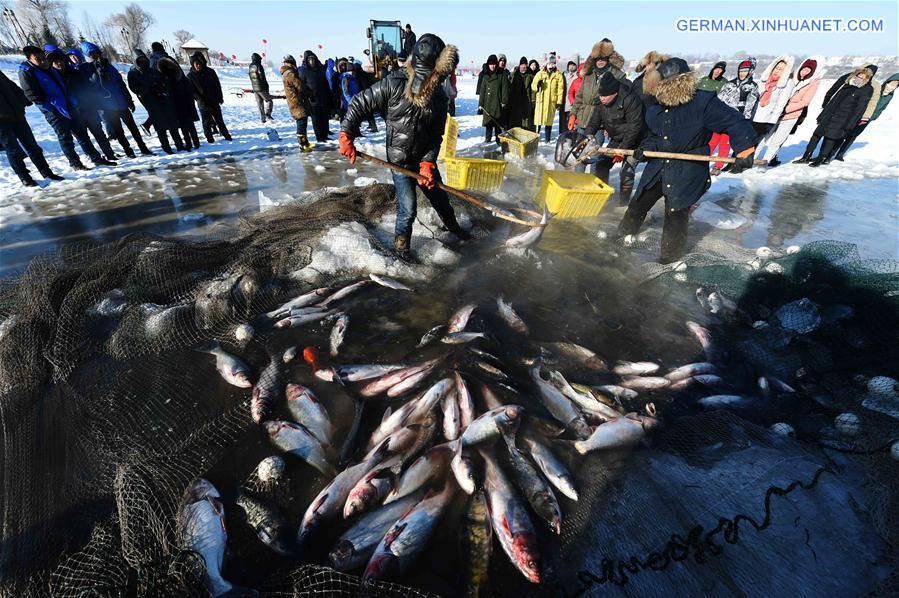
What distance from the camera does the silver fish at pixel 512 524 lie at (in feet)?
6.63

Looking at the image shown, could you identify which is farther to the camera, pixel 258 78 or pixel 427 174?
pixel 258 78

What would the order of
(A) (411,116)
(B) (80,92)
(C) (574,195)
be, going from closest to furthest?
(A) (411,116) → (C) (574,195) → (B) (80,92)

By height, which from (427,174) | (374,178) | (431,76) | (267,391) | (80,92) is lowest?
(267,391)

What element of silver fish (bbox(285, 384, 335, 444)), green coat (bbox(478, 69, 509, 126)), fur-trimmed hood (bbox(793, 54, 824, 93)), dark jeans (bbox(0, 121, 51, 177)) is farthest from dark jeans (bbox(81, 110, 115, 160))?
fur-trimmed hood (bbox(793, 54, 824, 93))

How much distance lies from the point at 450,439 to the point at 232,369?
74.5 inches

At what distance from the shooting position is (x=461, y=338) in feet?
11.3

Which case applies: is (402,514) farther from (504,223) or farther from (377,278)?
(504,223)

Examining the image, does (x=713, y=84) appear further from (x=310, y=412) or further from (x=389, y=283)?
(x=310, y=412)

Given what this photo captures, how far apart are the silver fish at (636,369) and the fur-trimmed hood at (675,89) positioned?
3.01m

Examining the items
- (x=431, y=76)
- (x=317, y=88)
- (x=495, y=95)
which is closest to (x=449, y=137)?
(x=431, y=76)

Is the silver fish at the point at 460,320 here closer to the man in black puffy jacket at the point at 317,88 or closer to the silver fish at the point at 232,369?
the silver fish at the point at 232,369

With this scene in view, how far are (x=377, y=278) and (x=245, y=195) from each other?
15.4ft

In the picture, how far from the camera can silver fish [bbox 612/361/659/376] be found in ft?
10.6

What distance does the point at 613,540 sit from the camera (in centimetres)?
214
